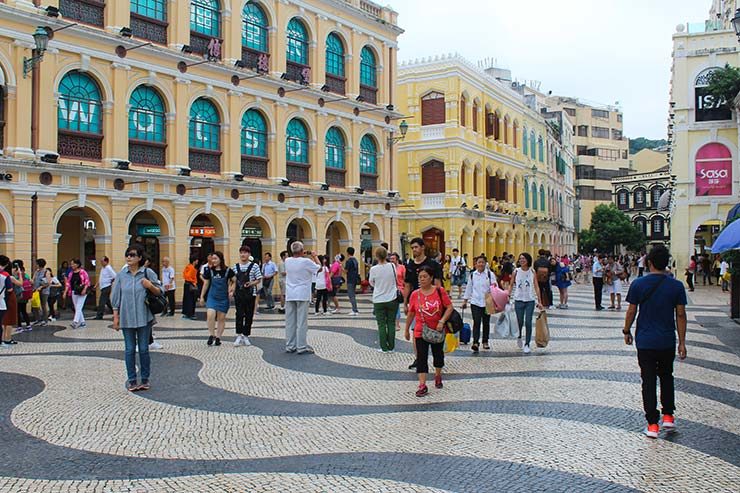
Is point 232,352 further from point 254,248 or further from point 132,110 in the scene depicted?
point 254,248

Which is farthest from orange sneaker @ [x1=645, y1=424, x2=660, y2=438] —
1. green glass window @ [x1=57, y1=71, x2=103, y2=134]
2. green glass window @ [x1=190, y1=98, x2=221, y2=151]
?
green glass window @ [x1=190, y1=98, x2=221, y2=151]

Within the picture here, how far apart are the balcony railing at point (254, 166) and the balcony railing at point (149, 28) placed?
5.45 m

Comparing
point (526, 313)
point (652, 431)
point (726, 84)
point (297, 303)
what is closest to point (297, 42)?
point (297, 303)

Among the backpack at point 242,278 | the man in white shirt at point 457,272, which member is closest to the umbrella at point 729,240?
the backpack at point 242,278

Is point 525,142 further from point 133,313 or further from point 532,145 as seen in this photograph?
point 133,313

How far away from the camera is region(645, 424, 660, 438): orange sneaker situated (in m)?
6.66

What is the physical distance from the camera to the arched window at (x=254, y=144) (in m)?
27.1

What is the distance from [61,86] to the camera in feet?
68.7

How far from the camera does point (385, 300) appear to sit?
1209 cm

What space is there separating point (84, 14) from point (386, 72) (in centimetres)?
1610

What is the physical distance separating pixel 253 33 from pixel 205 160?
5.77m

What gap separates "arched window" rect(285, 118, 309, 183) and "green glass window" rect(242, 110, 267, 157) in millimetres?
1205

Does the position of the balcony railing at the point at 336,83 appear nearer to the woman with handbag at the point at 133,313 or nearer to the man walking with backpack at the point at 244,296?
the man walking with backpack at the point at 244,296

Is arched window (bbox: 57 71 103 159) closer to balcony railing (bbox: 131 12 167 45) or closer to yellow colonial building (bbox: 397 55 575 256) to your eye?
balcony railing (bbox: 131 12 167 45)
